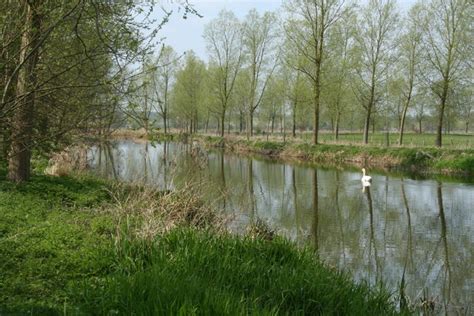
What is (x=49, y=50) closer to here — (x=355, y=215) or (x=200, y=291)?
(x=200, y=291)

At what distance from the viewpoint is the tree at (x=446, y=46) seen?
29.5 m

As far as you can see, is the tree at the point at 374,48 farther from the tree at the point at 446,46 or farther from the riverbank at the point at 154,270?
the riverbank at the point at 154,270

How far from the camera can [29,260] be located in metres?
6.31

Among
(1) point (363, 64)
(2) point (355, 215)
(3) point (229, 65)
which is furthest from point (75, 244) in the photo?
(3) point (229, 65)

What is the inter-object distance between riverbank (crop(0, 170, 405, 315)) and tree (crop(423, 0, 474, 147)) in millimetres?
26017

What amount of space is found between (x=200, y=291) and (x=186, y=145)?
9.83 meters

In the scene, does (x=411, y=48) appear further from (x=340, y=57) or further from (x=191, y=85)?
(x=191, y=85)

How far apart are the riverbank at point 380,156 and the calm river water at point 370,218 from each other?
376 centimetres

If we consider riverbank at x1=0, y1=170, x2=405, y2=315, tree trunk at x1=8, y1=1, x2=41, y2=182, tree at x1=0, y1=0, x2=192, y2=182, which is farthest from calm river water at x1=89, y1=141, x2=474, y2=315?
tree trunk at x1=8, y1=1, x2=41, y2=182

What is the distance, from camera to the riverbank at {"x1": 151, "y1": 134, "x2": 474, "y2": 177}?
24953mm

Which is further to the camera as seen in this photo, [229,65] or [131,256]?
[229,65]

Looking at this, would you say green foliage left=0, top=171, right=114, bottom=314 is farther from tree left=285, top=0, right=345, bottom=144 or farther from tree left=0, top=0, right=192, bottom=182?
tree left=285, top=0, right=345, bottom=144

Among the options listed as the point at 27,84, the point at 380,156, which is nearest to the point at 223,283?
the point at 27,84

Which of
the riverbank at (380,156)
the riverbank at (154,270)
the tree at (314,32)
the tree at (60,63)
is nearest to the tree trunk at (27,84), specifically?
the tree at (60,63)
